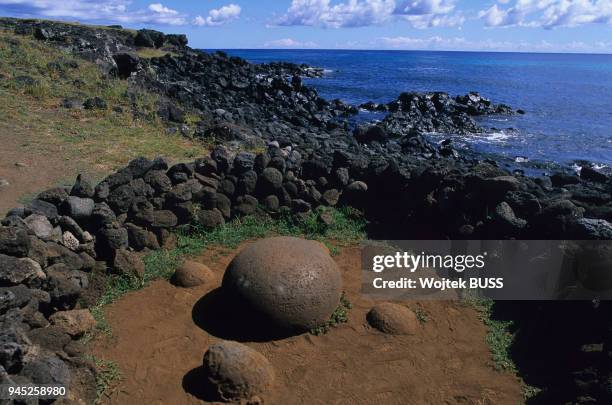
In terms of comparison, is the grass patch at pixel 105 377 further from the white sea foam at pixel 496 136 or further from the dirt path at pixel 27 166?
the white sea foam at pixel 496 136

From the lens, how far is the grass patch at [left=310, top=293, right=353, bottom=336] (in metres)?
6.64

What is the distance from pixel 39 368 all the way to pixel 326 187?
6.98 meters

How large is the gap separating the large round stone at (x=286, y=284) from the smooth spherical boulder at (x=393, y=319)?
67 cm

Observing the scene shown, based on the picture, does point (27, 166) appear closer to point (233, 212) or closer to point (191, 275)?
point (233, 212)

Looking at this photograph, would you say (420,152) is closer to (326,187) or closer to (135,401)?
(326,187)

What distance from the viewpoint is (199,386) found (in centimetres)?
566

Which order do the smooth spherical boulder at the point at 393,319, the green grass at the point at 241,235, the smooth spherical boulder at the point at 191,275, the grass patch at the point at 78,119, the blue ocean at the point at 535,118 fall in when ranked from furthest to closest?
the blue ocean at the point at 535,118
the grass patch at the point at 78,119
the green grass at the point at 241,235
the smooth spherical boulder at the point at 191,275
the smooth spherical boulder at the point at 393,319

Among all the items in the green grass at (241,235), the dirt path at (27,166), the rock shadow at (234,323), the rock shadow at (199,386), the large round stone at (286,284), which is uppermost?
the dirt path at (27,166)

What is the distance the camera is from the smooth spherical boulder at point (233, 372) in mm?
5379

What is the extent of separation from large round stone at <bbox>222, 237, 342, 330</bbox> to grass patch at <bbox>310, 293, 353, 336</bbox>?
0.11 meters

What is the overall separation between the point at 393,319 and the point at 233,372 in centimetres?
248

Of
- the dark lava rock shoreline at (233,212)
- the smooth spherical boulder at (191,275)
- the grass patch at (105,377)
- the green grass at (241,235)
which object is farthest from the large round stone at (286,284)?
the dark lava rock shoreline at (233,212)

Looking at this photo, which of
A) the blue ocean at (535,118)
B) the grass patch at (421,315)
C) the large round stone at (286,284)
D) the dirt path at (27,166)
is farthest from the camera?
the blue ocean at (535,118)

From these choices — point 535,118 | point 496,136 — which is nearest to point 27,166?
point 496,136
